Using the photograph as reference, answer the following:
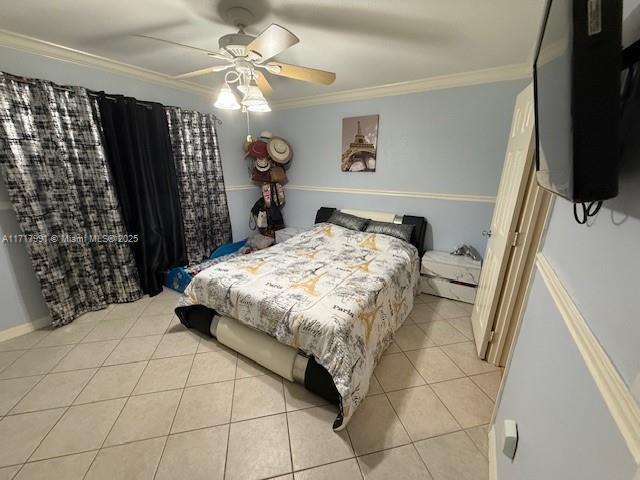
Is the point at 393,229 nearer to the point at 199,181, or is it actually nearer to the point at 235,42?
the point at 235,42

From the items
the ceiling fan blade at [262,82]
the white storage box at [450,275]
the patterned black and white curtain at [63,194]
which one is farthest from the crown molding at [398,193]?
the patterned black and white curtain at [63,194]

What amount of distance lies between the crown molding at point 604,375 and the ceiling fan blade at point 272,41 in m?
1.60

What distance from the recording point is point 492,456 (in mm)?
1299

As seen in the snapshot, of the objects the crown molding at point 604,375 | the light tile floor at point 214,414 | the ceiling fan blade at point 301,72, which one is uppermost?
the ceiling fan blade at point 301,72

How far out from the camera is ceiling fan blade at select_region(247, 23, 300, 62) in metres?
1.27

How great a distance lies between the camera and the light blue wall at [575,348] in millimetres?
522

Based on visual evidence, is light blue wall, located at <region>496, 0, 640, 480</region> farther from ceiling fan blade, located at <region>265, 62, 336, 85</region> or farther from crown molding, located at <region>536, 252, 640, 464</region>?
ceiling fan blade, located at <region>265, 62, 336, 85</region>

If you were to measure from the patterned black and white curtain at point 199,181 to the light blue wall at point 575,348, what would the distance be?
3387mm

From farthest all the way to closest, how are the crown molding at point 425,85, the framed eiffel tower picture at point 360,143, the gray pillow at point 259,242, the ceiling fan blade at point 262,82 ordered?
the gray pillow at point 259,242 < the framed eiffel tower picture at point 360,143 < the crown molding at point 425,85 < the ceiling fan blade at point 262,82

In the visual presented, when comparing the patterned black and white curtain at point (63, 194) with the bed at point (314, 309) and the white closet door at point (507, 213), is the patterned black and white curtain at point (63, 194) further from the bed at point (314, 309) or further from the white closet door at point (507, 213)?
the white closet door at point (507, 213)

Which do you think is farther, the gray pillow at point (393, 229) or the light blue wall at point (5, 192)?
the gray pillow at point (393, 229)

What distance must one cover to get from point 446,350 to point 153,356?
235 cm

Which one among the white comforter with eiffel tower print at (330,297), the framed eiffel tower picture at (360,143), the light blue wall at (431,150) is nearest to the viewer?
the white comforter with eiffel tower print at (330,297)

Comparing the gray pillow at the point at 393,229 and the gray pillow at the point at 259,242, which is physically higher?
the gray pillow at the point at 393,229
